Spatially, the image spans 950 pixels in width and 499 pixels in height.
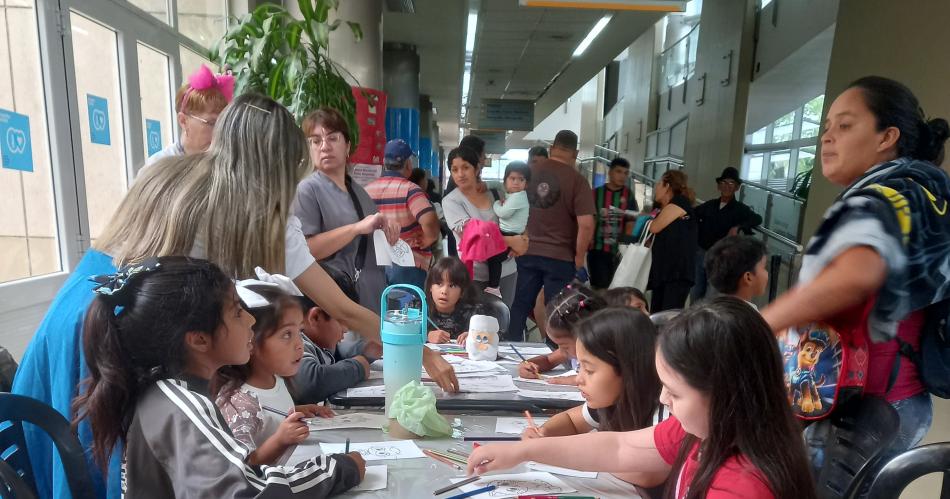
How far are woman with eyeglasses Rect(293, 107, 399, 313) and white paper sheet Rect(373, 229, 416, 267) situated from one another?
46mm

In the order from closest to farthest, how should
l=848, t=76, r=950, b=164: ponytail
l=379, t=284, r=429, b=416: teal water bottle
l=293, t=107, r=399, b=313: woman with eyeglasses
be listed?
1. l=848, t=76, r=950, b=164: ponytail
2. l=379, t=284, r=429, b=416: teal water bottle
3. l=293, t=107, r=399, b=313: woman with eyeglasses

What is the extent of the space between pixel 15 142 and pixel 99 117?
560 mm

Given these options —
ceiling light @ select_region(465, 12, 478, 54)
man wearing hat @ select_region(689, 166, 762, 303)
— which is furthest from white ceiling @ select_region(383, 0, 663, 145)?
man wearing hat @ select_region(689, 166, 762, 303)

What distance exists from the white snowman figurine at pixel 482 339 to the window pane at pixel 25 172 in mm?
1835

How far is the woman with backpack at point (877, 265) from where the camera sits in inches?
48.6

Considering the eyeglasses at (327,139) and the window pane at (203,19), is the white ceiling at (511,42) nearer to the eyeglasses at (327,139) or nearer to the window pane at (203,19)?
the window pane at (203,19)

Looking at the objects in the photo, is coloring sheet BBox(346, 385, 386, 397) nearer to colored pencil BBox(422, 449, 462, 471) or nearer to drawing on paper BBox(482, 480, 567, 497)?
colored pencil BBox(422, 449, 462, 471)

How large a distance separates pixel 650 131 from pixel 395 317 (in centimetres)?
1068

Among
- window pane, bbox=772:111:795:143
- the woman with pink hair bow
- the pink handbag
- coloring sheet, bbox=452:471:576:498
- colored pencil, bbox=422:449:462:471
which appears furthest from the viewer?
window pane, bbox=772:111:795:143

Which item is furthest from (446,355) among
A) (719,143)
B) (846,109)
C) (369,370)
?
(719,143)

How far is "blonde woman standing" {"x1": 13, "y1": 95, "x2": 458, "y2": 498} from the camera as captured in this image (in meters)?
1.15

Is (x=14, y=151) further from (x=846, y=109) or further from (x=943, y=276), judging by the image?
(x=943, y=276)

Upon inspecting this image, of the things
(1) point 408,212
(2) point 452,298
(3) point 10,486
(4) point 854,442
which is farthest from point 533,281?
(3) point 10,486

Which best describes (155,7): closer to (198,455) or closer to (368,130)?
(368,130)
